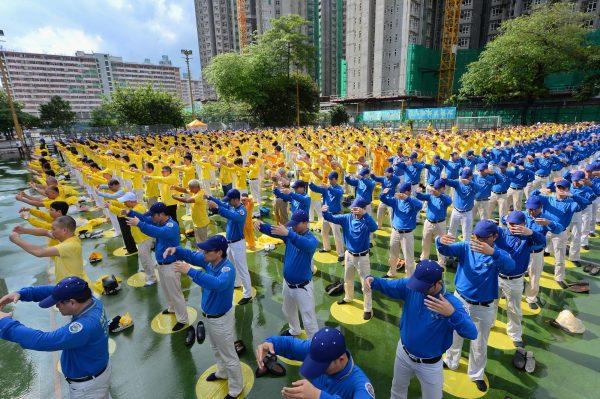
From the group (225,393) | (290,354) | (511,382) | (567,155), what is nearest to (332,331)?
(290,354)

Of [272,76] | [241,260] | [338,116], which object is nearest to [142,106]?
[272,76]

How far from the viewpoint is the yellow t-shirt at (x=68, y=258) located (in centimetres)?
441

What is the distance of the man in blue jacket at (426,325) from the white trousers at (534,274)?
3.64 metres

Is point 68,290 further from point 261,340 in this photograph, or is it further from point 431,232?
point 431,232

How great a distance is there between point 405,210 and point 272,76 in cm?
4373

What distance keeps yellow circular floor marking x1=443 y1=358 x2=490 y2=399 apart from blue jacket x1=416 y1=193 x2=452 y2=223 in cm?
316

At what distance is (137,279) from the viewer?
733 centimetres

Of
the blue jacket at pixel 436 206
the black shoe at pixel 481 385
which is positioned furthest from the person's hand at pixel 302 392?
the blue jacket at pixel 436 206

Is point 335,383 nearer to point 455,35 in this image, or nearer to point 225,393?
point 225,393

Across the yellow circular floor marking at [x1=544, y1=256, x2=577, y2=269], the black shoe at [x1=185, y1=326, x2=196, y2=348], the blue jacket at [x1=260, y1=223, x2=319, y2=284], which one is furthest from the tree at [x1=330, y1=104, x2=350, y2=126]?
the blue jacket at [x1=260, y1=223, x2=319, y2=284]

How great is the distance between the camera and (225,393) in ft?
13.7

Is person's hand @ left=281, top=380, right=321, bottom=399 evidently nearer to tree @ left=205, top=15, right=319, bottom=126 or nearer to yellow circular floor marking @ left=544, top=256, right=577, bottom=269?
yellow circular floor marking @ left=544, top=256, right=577, bottom=269

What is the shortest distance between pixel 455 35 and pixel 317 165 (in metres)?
61.5

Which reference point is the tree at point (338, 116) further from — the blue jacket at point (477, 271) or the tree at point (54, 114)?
the blue jacket at point (477, 271)
